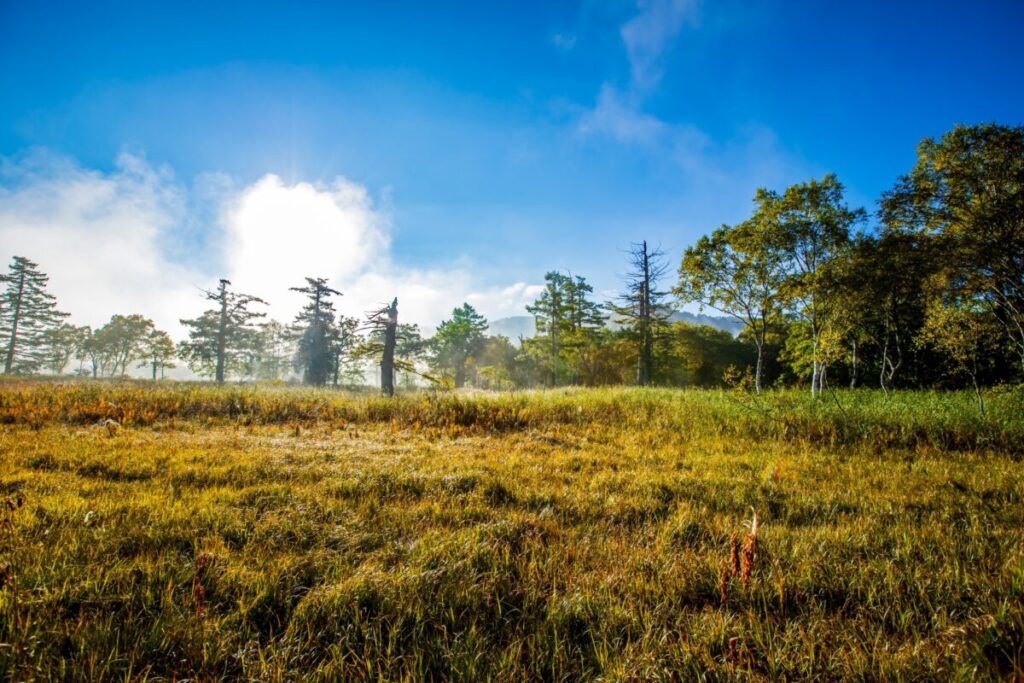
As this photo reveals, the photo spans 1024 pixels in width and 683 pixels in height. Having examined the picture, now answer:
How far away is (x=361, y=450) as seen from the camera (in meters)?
6.66

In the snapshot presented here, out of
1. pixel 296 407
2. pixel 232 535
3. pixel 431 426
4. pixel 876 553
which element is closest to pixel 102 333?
pixel 296 407

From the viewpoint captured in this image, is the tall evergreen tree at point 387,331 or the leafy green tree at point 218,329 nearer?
the tall evergreen tree at point 387,331

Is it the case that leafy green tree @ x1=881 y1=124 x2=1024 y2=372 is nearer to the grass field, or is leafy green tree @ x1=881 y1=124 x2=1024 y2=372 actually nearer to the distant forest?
the distant forest

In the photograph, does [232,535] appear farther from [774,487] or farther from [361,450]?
[774,487]

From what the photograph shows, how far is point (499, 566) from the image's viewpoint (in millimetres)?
2617

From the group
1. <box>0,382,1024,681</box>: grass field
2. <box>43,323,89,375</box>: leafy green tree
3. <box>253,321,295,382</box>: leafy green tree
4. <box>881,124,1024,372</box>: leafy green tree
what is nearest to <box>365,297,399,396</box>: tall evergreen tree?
<box>0,382,1024,681</box>: grass field

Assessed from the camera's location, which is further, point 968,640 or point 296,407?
point 296,407

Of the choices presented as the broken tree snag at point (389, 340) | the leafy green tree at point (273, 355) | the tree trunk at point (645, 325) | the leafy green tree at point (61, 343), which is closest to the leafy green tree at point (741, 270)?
the tree trunk at point (645, 325)

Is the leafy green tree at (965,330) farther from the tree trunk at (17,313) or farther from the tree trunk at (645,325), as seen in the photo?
the tree trunk at (17,313)

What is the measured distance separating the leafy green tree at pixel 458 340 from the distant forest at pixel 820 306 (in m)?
0.66

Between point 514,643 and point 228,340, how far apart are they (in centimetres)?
5780

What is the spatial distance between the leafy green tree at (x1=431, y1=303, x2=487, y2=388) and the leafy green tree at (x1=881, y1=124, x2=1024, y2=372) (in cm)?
4709

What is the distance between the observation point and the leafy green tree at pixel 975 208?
29.7 ft

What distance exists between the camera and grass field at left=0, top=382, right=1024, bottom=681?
5.69 feet
